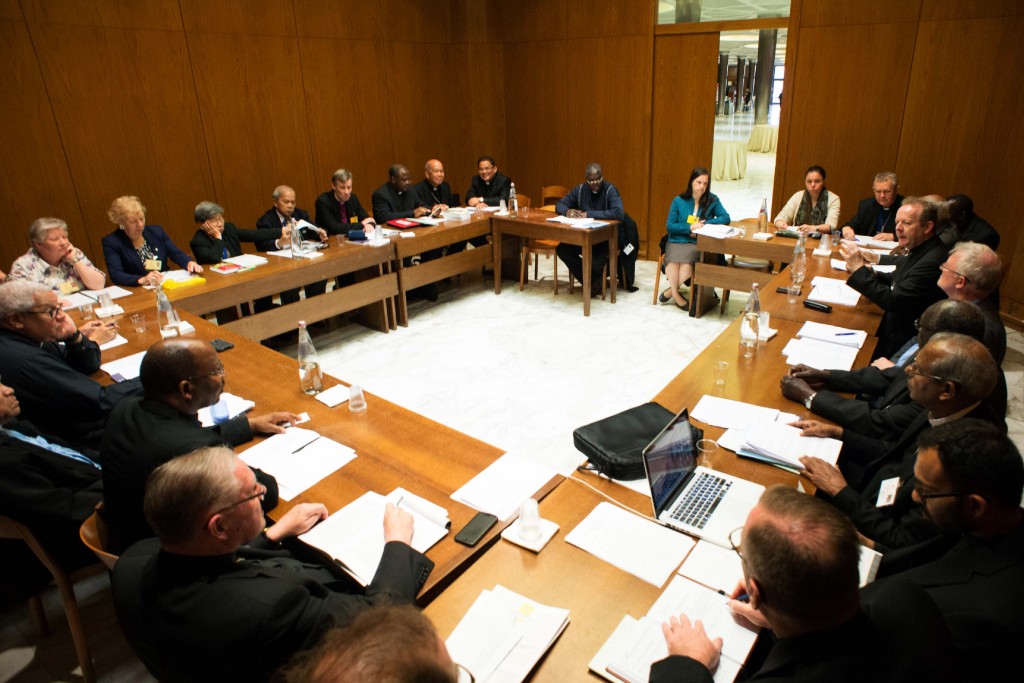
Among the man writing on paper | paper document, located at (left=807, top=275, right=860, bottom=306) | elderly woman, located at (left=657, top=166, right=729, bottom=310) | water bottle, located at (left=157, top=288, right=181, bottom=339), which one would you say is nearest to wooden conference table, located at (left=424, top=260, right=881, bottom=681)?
paper document, located at (left=807, top=275, right=860, bottom=306)

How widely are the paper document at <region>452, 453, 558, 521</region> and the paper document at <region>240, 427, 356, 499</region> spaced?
48 cm

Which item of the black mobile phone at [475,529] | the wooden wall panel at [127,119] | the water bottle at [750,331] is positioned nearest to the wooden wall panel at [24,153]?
the wooden wall panel at [127,119]

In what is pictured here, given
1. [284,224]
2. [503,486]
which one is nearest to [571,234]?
[284,224]

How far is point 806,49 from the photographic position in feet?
19.4

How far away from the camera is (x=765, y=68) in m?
9.05

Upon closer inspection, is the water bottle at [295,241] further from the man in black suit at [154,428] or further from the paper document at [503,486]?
the paper document at [503,486]

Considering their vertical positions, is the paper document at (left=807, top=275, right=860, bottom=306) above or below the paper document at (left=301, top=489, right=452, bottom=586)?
above

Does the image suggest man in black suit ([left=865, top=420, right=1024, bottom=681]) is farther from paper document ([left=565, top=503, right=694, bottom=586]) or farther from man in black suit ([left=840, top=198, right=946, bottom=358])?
man in black suit ([left=840, top=198, right=946, bottom=358])

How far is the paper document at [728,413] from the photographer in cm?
232

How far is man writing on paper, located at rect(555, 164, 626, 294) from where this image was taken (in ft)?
18.9

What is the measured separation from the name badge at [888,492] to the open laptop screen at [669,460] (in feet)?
1.94

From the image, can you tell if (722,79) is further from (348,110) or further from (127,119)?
(127,119)

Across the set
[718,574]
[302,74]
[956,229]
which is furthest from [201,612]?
[302,74]

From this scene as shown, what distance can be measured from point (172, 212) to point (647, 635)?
5.87 m
